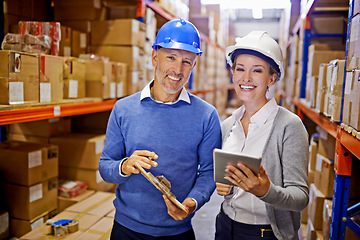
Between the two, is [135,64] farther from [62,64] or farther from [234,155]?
[234,155]

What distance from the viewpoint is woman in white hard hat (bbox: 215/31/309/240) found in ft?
4.74

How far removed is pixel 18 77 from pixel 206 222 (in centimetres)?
269

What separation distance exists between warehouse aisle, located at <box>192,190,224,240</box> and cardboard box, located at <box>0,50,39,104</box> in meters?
2.28

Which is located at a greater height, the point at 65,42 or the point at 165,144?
the point at 65,42

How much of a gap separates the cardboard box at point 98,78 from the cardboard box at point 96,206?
3.34 ft

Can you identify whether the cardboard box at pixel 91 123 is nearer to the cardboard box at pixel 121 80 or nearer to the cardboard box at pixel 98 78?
the cardboard box at pixel 121 80

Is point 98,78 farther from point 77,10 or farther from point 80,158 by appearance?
point 77,10

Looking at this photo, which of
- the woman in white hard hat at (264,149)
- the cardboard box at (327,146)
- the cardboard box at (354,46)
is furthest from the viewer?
the cardboard box at (327,146)

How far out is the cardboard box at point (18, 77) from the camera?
2.04 m

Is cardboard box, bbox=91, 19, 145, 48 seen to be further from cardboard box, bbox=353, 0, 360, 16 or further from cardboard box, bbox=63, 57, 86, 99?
cardboard box, bbox=353, 0, 360, 16

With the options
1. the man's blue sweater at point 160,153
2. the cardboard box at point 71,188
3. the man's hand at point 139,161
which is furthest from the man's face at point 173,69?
the cardboard box at point 71,188

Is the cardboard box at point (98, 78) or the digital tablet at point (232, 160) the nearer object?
the digital tablet at point (232, 160)

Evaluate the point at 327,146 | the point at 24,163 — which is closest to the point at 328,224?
the point at 327,146

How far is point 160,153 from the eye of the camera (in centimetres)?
169
